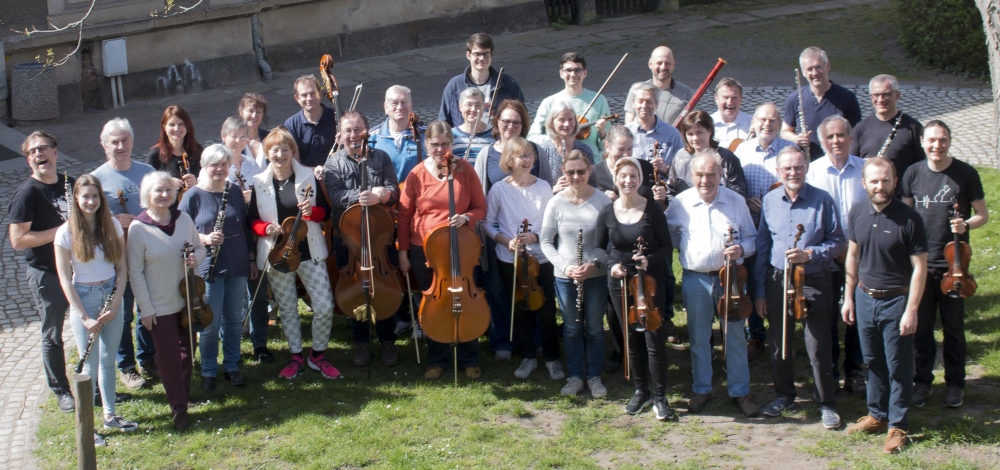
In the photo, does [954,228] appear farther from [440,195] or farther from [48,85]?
[48,85]

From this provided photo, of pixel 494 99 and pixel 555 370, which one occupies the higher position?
pixel 494 99

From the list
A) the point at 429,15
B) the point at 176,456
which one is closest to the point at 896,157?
the point at 176,456

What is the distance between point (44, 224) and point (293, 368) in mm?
1869

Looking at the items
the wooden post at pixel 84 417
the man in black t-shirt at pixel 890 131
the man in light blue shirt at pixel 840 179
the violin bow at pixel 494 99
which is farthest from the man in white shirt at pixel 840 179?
the wooden post at pixel 84 417

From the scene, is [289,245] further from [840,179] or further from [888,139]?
[888,139]

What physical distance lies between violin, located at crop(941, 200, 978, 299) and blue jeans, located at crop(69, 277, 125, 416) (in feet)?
16.4

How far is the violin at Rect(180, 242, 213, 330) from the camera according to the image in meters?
5.70

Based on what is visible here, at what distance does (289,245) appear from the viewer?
6.04 m

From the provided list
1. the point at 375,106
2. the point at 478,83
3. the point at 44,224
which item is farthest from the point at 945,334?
the point at 375,106

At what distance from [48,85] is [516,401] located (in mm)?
8818

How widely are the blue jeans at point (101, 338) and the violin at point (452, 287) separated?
1899 mm

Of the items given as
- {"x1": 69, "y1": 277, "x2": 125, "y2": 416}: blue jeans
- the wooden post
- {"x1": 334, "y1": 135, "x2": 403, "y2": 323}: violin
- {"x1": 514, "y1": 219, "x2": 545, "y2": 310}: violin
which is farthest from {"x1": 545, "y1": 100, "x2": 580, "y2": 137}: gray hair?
the wooden post

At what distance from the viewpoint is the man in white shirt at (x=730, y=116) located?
677cm

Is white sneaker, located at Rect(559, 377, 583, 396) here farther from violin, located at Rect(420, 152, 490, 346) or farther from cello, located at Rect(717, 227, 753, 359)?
cello, located at Rect(717, 227, 753, 359)
